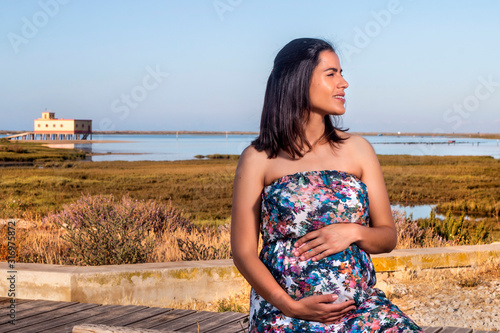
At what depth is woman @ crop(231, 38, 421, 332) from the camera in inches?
74.5

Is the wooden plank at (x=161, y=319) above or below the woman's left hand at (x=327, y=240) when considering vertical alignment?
below

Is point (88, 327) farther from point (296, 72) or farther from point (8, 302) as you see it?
point (8, 302)

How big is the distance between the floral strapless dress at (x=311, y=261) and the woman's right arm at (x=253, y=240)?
0.04m

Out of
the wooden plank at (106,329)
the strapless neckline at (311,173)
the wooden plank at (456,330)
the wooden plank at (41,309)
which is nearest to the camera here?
the strapless neckline at (311,173)

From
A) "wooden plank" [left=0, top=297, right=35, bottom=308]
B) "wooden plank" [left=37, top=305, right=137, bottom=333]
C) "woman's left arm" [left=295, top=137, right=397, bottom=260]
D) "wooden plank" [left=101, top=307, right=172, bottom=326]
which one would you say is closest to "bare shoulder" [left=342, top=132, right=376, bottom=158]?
"woman's left arm" [left=295, top=137, right=397, bottom=260]

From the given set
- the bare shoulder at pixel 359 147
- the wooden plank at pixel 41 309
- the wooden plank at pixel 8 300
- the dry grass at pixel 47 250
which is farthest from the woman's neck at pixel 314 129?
the dry grass at pixel 47 250

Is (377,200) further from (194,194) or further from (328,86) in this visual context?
(194,194)

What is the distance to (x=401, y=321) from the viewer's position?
1.77 m

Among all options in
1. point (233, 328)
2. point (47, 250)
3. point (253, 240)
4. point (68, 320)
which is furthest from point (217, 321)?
point (47, 250)

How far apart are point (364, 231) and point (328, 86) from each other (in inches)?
21.6

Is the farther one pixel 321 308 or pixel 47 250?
pixel 47 250

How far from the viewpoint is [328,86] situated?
2.04m

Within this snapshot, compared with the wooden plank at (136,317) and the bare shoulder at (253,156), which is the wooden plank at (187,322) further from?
the bare shoulder at (253,156)

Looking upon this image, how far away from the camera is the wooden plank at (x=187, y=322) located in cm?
378
